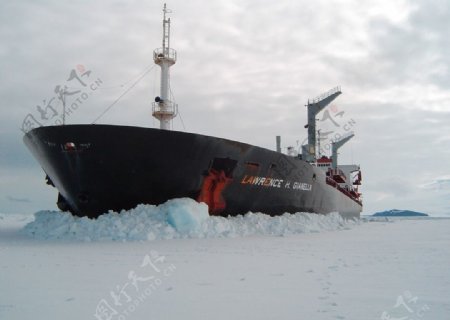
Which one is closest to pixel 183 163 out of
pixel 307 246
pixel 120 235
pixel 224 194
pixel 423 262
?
pixel 224 194

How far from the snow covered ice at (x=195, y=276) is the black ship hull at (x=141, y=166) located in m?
0.84

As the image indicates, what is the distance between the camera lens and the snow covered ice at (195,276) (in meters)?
3.36

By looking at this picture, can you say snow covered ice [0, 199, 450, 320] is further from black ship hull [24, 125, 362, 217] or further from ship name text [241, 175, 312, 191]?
ship name text [241, 175, 312, 191]

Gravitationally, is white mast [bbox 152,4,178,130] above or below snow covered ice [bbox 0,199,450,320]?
above

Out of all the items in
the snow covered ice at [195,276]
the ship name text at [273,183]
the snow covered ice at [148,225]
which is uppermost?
the ship name text at [273,183]

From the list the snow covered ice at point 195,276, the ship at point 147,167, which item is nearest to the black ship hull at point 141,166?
the ship at point 147,167

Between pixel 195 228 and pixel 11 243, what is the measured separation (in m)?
3.99

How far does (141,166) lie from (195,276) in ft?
18.0

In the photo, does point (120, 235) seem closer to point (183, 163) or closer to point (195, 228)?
point (195, 228)

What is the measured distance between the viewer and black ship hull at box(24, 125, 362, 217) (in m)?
9.77

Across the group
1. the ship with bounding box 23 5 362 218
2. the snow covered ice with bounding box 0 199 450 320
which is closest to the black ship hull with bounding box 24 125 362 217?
the ship with bounding box 23 5 362 218

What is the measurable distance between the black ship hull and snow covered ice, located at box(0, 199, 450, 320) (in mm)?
839

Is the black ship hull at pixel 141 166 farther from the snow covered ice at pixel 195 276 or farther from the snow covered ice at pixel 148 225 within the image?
the snow covered ice at pixel 195 276

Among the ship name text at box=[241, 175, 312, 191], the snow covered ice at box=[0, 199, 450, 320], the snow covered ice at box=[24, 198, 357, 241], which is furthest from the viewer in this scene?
the ship name text at box=[241, 175, 312, 191]
